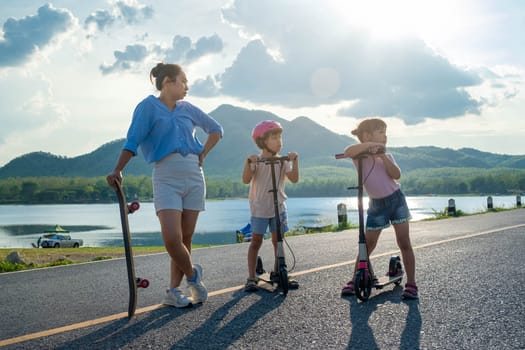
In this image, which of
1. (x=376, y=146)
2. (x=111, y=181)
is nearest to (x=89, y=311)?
(x=111, y=181)

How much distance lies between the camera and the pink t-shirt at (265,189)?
5.44 meters

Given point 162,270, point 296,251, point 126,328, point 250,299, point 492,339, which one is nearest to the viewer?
point 492,339

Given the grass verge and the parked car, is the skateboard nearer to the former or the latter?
the grass verge

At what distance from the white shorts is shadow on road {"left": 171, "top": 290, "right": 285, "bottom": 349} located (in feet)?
2.94

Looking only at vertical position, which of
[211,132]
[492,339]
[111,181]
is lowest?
[492,339]

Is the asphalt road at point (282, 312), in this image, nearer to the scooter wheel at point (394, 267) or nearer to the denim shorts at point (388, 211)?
the scooter wheel at point (394, 267)

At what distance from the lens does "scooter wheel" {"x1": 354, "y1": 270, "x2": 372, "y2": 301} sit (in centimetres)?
456

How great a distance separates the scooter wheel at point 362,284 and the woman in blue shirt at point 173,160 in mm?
1275

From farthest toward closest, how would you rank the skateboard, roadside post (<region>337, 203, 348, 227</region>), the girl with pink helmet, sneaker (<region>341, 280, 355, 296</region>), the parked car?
the parked car → roadside post (<region>337, 203, 348, 227</region>) → the girl with pink helmet → sneaker (<region>341, 280, 355, 296</region>) → the skateboard

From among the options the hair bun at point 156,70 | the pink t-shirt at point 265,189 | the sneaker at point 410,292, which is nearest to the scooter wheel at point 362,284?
the sneaker at point 410,292

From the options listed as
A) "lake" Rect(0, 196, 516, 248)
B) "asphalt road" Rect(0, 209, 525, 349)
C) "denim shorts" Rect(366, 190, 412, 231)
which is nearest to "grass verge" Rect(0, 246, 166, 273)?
"asphalt road" Rect(0, 209, 525, 349)

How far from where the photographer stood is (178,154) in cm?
441

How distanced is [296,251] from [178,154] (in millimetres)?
4759

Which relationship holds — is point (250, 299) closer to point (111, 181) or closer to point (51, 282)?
point (111, 181)
